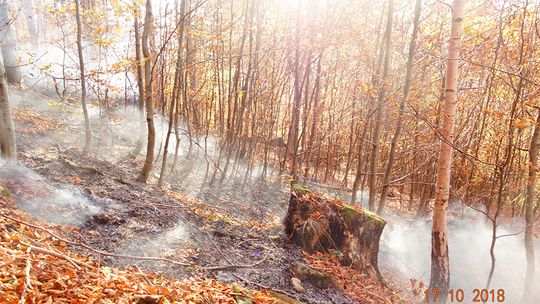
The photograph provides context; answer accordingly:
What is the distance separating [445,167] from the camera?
207 inches

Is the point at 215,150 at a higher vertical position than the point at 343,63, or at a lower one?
lower

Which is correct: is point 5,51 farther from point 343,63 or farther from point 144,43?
point 343,63

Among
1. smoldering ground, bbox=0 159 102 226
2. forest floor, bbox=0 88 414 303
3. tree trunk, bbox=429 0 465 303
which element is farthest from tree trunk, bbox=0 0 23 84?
tree trunk, bbox=429 0 465 303

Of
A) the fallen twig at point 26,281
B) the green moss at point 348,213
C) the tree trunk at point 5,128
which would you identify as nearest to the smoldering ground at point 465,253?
the green moss at point 348,213

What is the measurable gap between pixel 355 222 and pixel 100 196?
4.39 meters

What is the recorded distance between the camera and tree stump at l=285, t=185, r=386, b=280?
557 cm

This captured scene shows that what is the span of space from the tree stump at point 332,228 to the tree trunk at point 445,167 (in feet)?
3.29

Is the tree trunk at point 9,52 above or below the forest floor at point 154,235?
above

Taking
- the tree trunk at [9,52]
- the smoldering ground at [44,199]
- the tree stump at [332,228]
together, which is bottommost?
the tree stump at [332,228]

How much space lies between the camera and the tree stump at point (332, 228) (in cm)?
557

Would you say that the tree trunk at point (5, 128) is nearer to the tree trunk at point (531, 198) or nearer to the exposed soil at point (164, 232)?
the exposed soil at point (164, 232)

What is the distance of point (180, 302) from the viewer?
236 cm

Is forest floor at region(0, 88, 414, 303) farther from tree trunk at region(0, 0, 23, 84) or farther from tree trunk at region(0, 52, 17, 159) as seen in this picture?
tree trunk at region(0, 0, 23, 84)


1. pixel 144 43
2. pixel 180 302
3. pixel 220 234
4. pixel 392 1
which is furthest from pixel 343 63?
pixel 180 302
